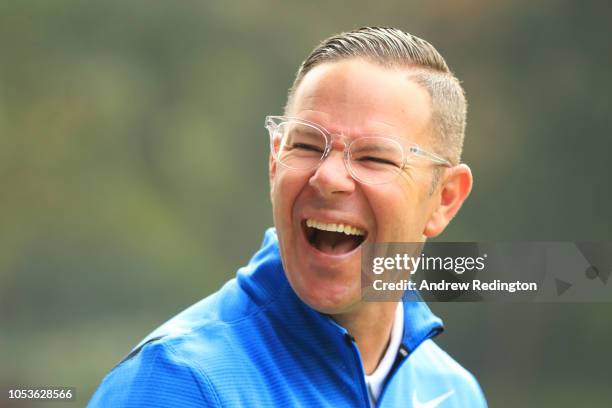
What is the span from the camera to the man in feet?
5.28

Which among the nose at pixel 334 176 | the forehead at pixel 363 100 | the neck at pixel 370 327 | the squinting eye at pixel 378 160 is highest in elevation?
the forehead at pixel 363 100

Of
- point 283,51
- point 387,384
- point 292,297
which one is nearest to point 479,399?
point 387,384

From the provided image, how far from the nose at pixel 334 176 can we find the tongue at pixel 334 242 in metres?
0.16

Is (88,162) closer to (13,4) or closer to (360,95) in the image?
(13,4)

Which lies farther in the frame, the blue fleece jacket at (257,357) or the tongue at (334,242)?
the tongue at (334,242)

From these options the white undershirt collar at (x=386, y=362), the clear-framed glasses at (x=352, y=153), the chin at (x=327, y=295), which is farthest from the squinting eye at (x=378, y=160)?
the white undershirt collar at (x=386, y=362)

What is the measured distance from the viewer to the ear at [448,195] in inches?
80.1

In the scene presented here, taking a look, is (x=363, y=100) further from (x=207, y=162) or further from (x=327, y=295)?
(x=207, y=162)

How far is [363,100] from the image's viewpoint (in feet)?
5.99

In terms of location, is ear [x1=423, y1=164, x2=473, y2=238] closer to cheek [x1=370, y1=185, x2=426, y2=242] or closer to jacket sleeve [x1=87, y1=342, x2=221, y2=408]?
A: cheek [x1=370, y1=185, x2=426, y2=242]

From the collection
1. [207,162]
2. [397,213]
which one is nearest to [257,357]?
[397,213]

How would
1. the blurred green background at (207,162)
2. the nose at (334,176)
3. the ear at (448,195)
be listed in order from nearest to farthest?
the nose at (334,176)
the ear at (448,195)
the blurred green background at (207,162)

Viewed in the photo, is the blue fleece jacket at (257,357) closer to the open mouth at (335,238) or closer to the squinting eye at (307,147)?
the open mouth at (335,238)

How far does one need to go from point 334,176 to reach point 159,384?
20.3 inches
